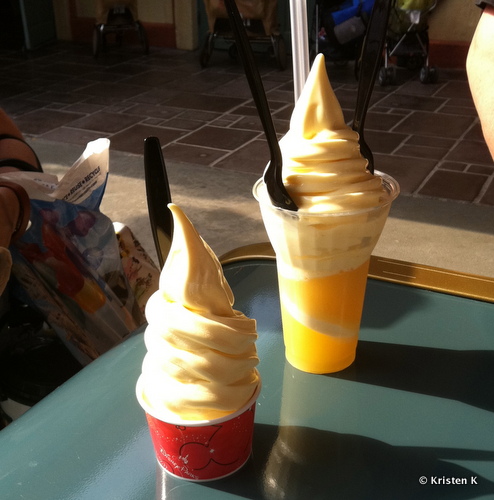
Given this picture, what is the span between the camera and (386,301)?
99 centimetres

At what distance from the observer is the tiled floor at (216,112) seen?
3.59m

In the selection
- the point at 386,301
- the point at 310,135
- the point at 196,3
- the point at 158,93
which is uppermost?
the point at 310,135

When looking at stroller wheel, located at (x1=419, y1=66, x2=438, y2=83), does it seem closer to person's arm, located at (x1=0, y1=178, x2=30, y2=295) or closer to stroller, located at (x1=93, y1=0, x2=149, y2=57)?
stroller, located at (x1=93, y1=0, x2=149, y2=57)

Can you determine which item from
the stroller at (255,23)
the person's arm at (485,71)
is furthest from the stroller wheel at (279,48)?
the person's arm at (485,71)

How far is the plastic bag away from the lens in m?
1.11

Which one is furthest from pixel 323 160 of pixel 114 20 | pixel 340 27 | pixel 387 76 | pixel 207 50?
pixel 114 20

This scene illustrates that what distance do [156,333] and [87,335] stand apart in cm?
58

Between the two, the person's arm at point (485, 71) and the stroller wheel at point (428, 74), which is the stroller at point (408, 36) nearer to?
the stroller wheel at point (428, 74)

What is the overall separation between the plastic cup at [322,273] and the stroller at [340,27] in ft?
14.8

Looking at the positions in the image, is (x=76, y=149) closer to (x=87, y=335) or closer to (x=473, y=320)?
(x=87, y=335)

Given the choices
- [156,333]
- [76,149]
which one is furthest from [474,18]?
[156,333]

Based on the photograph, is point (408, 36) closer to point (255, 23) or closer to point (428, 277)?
point (255, 23)

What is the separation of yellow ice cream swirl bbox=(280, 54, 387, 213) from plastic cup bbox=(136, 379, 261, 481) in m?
0.22

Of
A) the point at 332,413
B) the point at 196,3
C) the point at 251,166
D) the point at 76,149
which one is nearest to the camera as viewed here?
the point at 332,413
